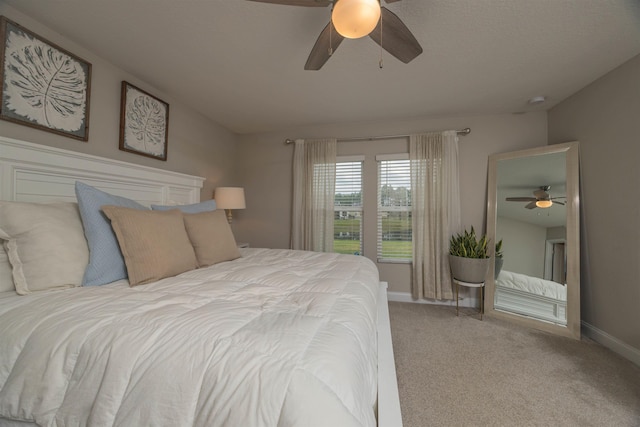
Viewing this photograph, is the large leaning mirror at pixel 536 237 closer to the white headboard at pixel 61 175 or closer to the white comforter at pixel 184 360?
the white comforter at pixel 184 360

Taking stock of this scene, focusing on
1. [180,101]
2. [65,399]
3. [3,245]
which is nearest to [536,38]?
[65,399]

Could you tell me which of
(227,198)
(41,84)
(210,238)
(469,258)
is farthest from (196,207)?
(469,258)

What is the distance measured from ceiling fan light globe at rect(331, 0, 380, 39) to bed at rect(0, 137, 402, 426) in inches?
48.6

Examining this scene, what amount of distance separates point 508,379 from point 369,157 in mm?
2661

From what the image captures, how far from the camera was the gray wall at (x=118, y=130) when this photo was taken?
1.69 m

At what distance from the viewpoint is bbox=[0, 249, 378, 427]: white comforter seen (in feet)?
1.98

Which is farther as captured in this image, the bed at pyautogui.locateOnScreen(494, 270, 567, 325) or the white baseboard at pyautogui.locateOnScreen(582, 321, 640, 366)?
the bed at pyautogui.locateOnScreen(494, 270, 567, 325)

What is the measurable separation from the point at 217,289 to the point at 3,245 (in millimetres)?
1202

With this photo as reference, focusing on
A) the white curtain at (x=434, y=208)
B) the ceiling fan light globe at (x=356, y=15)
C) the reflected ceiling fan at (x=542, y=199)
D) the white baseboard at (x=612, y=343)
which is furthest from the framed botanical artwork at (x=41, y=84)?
the white baseboard at (x=612, y=343)

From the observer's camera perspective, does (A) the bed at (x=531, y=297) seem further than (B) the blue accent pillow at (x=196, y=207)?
Yes

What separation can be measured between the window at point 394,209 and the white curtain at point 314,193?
2.24ft

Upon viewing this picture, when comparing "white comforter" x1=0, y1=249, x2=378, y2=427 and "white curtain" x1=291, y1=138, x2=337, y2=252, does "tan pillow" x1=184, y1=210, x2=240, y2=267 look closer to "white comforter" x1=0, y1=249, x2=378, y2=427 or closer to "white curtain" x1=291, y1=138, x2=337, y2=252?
"white comforter" x1=0, y1=249, x2=378, y2=427

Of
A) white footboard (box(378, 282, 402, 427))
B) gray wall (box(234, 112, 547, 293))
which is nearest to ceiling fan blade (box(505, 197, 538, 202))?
gray wall (box(234, 112, 547, 293))

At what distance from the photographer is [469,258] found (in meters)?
2.72
